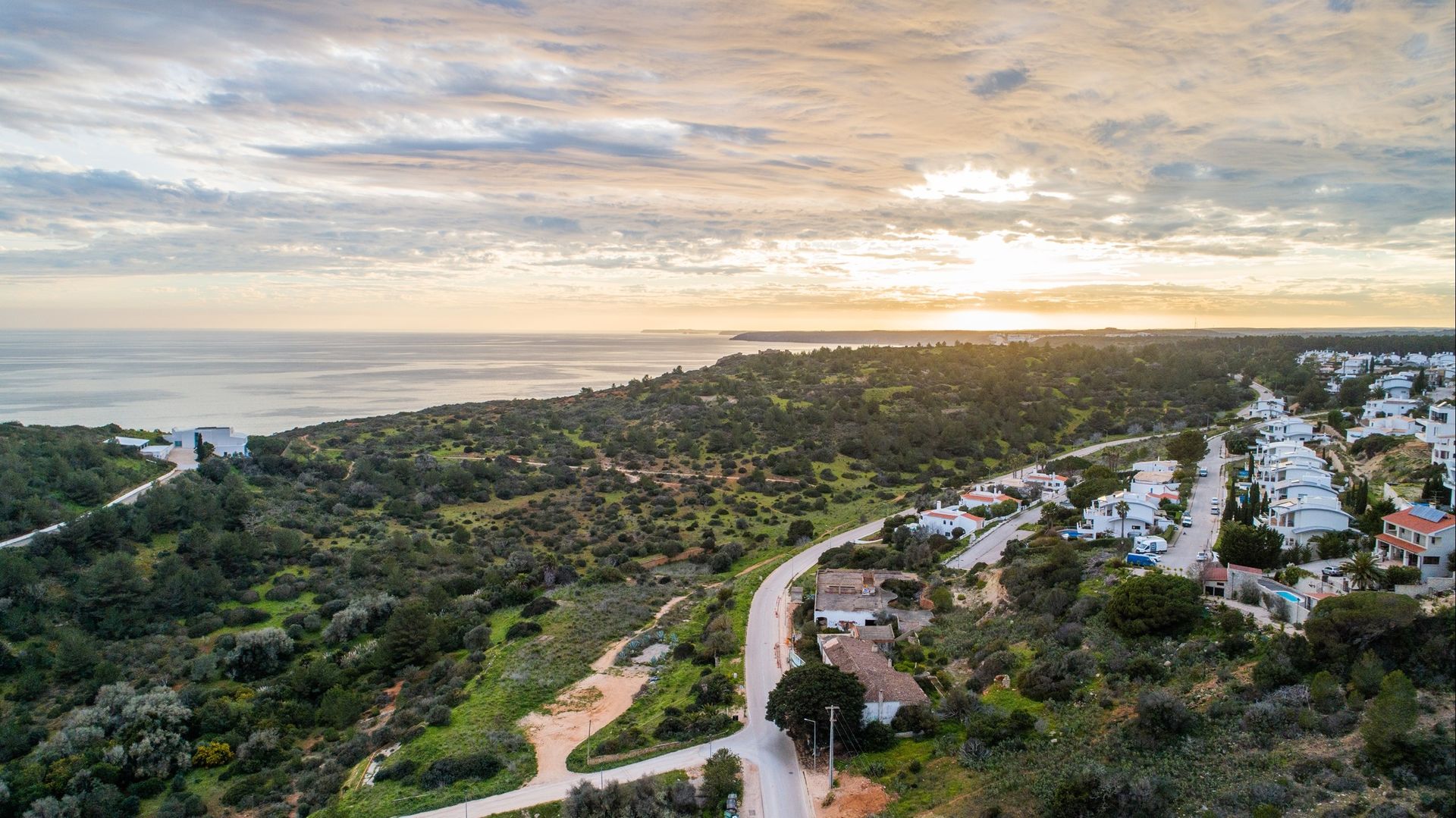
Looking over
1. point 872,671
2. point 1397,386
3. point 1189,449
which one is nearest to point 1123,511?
point 872,671

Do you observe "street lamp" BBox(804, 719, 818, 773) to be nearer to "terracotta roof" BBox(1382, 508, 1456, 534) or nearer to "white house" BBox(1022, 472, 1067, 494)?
"terracotta roof" BBox(1382, 508, 1456, 534)

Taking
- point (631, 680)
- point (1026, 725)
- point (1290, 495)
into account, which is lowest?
point (631, 680)

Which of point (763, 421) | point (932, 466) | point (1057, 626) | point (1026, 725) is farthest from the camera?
point (763, 421)

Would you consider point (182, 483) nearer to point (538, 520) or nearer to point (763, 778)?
point (538, 520)

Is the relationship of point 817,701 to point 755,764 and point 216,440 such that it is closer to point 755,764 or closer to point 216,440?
point 755,764

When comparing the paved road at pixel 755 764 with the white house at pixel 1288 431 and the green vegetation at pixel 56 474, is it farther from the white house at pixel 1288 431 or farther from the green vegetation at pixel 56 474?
the white house at pixel 1288 431

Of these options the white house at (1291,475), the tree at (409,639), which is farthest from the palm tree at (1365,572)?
the tree at (409,639)

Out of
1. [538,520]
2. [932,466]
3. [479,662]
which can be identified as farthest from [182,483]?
[932,466]
